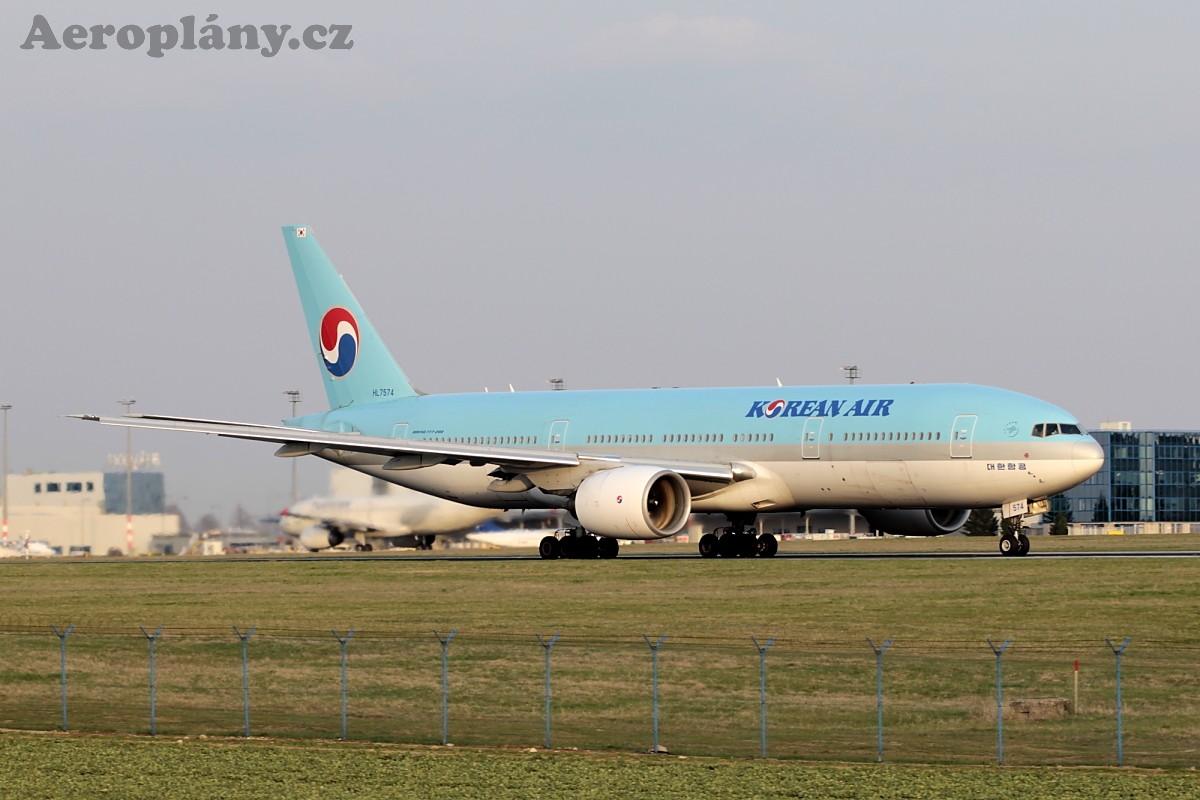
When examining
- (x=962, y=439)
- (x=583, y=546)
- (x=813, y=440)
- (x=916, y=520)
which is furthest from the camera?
(x=583, y=546)

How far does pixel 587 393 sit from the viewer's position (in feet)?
187

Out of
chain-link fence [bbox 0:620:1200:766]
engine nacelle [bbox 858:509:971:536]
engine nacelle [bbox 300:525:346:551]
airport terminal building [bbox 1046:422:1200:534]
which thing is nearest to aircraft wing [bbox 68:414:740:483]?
engine nacelle [bbox 858:509:971:536]

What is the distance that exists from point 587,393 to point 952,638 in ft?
82.8

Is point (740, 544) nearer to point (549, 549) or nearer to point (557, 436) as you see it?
point (549, 549)

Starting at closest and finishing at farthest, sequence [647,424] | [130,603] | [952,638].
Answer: [952,638]
[130,603]
[647,424]

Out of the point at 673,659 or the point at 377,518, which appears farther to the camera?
the point at 377,518

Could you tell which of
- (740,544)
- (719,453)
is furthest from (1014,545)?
(719,453)

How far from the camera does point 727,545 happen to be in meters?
54.8

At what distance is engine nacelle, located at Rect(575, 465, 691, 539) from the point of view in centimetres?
4966

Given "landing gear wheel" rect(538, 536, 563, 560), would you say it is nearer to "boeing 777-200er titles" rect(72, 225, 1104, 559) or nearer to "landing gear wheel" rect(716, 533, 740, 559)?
"boeing 777-200er titles" rect(72, 225, 1104, 559)

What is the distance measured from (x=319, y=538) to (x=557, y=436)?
25927 millimetres

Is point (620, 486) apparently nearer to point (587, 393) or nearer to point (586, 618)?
point (587, 393)

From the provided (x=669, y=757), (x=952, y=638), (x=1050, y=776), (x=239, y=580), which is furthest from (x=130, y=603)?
(x=1050, y=776)

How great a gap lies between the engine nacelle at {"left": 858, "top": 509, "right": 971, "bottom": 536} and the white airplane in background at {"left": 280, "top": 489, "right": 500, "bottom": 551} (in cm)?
2402
